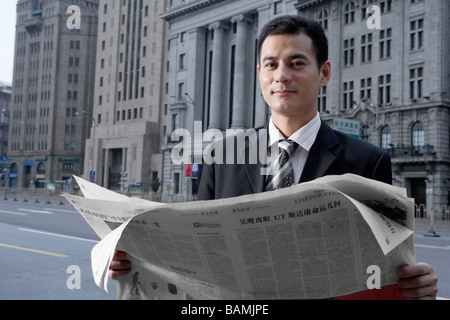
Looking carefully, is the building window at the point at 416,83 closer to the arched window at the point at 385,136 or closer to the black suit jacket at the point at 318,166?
the arched window at the point at 385,136

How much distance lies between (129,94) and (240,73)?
26539 millimetres

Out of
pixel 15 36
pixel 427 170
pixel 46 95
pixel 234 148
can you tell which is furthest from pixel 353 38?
pixel 15 36

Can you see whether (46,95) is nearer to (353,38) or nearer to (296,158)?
(353,38)

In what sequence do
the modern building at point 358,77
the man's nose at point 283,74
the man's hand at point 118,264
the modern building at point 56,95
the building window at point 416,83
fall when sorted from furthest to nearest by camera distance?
the modern building at point 56,95
the building window at point 416,83
the modern building at point 358,77
the man's nose at point 283,74
the man's hand at point 118,264

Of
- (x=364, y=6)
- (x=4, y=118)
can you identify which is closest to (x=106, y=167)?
(x=364, y=6)

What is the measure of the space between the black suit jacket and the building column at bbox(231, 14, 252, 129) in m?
48.6

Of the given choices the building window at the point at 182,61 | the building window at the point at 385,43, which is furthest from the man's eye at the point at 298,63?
the building window at the point at 182,61

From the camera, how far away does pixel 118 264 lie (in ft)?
6.45

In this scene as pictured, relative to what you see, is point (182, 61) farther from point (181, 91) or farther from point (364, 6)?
point (364, 6)

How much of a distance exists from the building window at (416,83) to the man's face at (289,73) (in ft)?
122

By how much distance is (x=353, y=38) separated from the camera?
135 feet

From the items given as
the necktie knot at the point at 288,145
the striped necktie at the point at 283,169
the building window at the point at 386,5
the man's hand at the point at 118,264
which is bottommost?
the man's hand at the point at 118,264

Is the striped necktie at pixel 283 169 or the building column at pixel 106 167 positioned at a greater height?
the building column at pixel 106 167

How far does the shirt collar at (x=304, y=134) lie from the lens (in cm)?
235
